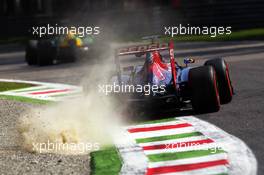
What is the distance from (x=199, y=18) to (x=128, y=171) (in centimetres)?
2524

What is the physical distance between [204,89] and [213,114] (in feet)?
1.58

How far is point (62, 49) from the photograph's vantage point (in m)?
23.0

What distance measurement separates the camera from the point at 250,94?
40.0ft

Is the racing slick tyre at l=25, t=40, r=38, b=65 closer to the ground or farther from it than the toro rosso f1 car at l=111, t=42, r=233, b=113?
closer to the ground

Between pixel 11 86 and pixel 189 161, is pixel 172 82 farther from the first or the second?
pixel 11 86

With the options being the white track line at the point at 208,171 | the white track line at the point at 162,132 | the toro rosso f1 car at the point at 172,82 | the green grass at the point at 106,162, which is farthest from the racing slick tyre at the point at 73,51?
the white track line at the point at 208,171

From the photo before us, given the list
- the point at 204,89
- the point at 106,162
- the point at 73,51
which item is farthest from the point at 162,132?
the point at 73,51

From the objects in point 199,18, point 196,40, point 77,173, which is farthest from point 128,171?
point 199,18

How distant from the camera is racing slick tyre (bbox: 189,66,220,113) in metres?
10.2

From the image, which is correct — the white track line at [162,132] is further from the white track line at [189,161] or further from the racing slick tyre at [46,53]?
the racing slick tyre at [46,53]

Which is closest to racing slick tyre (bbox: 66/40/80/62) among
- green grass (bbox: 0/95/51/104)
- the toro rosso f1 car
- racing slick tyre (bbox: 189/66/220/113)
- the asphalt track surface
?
the asphalt track surface

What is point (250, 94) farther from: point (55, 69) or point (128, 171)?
point (55, 69)

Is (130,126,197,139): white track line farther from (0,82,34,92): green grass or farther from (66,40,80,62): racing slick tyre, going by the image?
(66,40,80,62): racing slick tyre

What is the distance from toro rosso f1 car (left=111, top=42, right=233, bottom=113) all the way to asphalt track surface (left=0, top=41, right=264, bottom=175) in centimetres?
26
